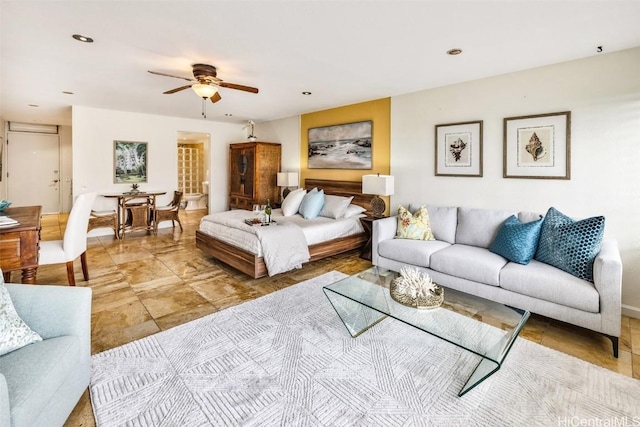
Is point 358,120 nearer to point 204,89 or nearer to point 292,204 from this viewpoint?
point 292,204

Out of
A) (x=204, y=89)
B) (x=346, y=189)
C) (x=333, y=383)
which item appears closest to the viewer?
(x=333, y=383)

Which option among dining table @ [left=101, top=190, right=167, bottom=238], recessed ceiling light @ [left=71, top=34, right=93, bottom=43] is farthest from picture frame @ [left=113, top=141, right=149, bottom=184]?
recessed ceiling light @ [left=71, top=34, right=93, bottom=43]

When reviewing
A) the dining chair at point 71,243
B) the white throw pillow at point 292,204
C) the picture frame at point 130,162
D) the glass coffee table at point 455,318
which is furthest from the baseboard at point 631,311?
the picture frame at point 130,162

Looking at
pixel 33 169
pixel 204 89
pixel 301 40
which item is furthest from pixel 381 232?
pixel 33 169

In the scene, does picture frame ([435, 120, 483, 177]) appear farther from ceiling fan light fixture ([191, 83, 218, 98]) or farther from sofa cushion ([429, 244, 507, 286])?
ceiling fan light fixture ([191, 83, 218, 98])

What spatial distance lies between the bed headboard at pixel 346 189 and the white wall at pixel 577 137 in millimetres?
1225

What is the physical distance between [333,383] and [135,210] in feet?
18.9

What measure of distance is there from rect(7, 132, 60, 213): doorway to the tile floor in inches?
190

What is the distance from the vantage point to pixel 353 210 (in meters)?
4.99

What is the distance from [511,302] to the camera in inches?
112

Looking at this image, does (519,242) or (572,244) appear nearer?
(572,244)

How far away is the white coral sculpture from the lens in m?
2.29

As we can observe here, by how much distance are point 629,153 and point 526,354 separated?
2208mm

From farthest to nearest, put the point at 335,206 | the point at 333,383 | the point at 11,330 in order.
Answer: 1. the point at 335,206
2. the point at 333,383
3. the point at 11,330
